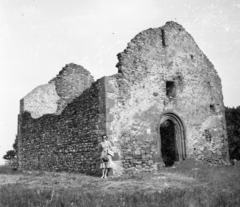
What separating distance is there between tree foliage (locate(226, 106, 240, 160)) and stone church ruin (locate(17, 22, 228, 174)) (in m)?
4.04

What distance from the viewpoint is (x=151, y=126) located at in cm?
1218

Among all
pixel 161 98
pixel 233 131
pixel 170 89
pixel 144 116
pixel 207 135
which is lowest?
pixel 207 135

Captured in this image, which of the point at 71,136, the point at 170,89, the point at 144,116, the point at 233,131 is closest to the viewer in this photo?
the point at 144,116

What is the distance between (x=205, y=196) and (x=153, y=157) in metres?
6.27

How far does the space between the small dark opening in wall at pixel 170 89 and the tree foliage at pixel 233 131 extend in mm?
7182

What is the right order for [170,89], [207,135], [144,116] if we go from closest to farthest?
[144,116] < [170,89] < [207,135]

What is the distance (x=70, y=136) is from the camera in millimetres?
12727

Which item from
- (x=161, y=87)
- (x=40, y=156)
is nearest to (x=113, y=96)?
(x=161, y=87)

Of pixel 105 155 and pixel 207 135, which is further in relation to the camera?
pixel 207 135

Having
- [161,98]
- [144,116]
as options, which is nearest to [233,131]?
[161,98]

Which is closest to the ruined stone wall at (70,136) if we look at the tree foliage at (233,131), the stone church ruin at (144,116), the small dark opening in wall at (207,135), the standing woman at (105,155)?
the stone church ruin at (144,116)

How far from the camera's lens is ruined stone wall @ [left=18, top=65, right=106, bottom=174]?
1141 cm

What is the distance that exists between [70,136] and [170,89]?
190 inches

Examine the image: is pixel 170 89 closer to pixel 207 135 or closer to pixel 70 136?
pixel 207 135
